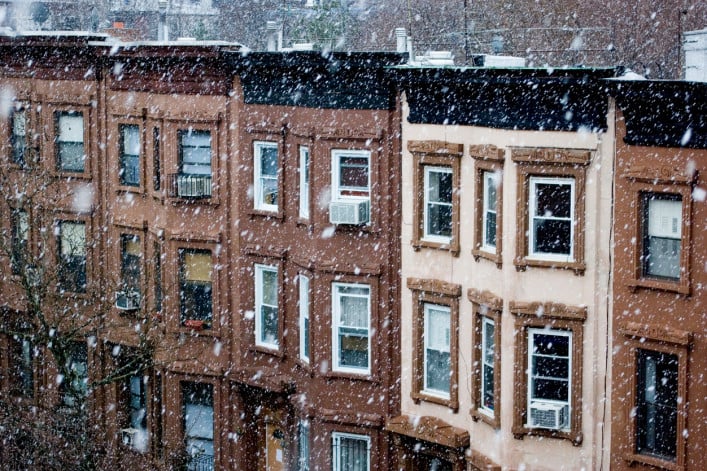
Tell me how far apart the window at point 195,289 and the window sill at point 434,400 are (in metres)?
5.92

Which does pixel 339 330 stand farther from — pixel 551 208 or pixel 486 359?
pixel 551 208

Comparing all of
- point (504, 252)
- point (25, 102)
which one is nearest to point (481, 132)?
point (504, 252)

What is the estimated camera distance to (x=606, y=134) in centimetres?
1984

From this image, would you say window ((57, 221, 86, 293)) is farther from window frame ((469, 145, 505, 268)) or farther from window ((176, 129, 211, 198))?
window frame ((469, 145, 505, 268))

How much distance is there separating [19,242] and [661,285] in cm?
1578

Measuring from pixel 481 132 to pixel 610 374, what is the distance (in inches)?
190

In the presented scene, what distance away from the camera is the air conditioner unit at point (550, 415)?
68.0 feet

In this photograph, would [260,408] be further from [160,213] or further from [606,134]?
[606,134]

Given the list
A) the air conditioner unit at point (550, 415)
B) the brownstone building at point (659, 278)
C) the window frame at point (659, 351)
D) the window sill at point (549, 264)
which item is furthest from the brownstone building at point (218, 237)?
the window frame at point (659, 351)

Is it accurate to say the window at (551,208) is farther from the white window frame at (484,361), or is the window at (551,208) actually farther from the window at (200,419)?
the window at (200,419)

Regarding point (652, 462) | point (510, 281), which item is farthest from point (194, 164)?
point (652, 462)

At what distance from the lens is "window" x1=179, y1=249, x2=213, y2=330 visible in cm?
2717

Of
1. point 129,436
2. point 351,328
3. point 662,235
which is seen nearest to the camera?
point 662,235

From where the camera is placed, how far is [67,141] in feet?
97.8
